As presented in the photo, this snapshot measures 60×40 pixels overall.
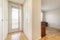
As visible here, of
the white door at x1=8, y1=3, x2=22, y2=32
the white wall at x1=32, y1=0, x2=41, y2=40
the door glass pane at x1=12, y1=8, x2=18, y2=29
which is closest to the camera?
the white wall at x1=32, y1=0, x2=41, y2=40

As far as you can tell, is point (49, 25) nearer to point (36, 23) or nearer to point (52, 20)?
point (52, 20)

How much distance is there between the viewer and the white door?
16.6 ft

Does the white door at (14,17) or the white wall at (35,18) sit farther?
the white door at (14,17)

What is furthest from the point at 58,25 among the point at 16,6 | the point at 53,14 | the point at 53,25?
the point at 16,6

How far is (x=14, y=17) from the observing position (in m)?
5.45

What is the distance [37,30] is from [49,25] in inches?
241

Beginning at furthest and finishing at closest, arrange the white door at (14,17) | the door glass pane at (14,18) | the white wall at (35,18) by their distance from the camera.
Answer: the door glass pane at (14,18)
the white door at (14,17)
the white wall at (35,18)

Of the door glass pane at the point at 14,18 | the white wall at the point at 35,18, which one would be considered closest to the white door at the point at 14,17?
the door glass pane at the point at 14,18

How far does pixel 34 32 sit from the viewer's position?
266 centimetres

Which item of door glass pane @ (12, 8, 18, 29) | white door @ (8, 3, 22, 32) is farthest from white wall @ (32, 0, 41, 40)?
door glass pane @ (12, 8, 18, 29)

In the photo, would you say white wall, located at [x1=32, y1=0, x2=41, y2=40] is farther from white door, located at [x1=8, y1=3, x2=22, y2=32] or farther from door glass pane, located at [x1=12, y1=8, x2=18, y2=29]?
door glass pane, located at [x1=12, y1=8, x2=18, y2=29]

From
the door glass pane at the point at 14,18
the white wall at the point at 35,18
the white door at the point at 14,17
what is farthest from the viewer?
the door glass pane at the point at 14,18

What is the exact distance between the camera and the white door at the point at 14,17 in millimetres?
5059

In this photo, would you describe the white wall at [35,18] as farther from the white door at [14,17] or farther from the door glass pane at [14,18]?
the door glass pane at [14,18]
